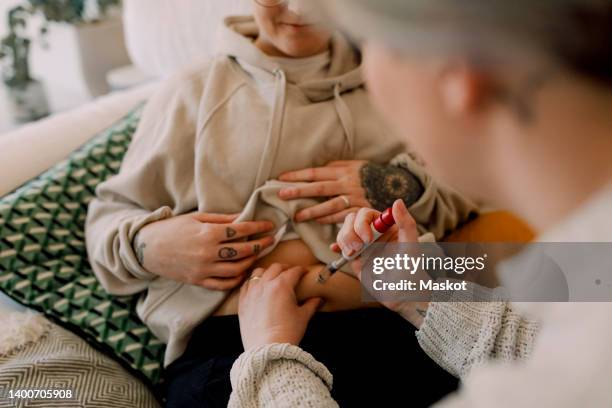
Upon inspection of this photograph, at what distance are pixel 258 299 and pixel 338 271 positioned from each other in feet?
0.47

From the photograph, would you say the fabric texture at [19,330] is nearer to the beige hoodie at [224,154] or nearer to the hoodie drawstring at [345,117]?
the beige hoodie at [224,154]

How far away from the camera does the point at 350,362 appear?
32.7 inches

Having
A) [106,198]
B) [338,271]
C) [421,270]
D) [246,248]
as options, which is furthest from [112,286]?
[421,270]

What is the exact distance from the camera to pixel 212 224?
906 mm

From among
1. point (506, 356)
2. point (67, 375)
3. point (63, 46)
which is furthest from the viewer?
point (63, 46)

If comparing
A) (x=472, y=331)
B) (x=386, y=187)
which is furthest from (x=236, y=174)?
(x=472, y=331)

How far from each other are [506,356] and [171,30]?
133 cm

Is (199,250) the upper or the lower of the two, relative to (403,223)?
lower

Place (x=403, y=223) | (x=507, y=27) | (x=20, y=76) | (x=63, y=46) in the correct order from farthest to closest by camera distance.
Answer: (x=63, y=46) < (x=20, y=76) < (x=403, y=223) < (x=507, y=27)

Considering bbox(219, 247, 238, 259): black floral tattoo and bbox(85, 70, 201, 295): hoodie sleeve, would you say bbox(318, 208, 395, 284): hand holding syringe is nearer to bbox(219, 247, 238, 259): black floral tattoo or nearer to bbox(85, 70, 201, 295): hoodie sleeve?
bbox(219, 247, 238, 259): black floral tattoo

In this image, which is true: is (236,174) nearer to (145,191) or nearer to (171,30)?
(145,191)

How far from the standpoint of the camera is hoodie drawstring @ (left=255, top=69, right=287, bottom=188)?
0.95 meters

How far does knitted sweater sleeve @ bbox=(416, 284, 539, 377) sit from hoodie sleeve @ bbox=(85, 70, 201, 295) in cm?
49

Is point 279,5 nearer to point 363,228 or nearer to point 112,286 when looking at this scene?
point 363,228
